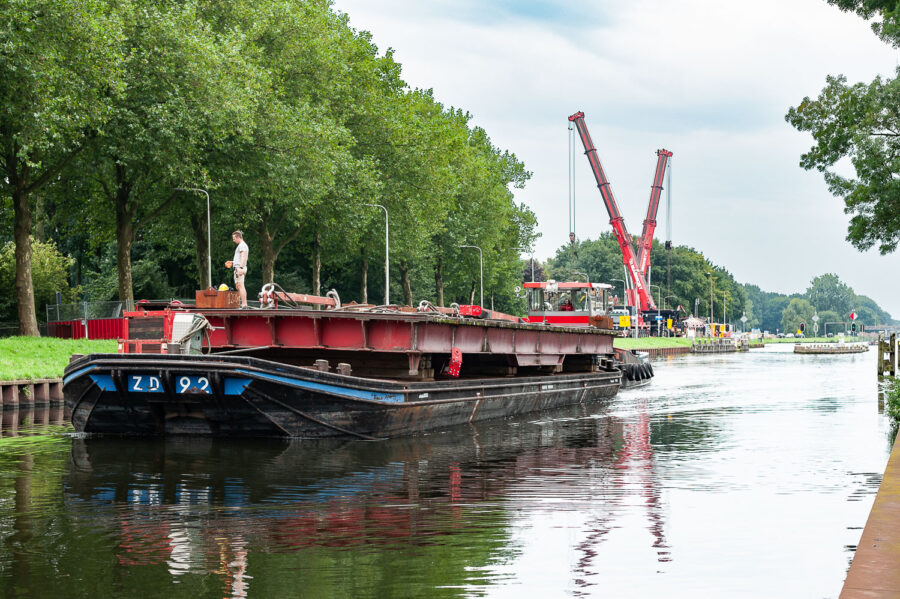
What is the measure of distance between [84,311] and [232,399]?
31.8m

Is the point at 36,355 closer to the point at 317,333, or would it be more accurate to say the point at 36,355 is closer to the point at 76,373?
the point at 76,373

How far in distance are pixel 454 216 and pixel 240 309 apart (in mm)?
54466

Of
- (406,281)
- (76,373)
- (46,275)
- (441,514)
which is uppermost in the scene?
(406,281)

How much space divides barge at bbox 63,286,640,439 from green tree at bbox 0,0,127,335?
43.5ft

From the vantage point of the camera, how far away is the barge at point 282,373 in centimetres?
1848

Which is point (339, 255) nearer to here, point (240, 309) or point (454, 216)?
point (454, 216)

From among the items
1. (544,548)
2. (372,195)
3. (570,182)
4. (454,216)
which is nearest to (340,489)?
(544,548)

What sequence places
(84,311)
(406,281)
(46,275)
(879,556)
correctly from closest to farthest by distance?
(879,556)
(84,311)
(46,275)
(406,281)

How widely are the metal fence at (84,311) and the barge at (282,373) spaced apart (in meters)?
25.2

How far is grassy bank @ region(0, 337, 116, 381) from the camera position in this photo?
97.5ft

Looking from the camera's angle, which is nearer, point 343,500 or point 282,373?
point 343,500

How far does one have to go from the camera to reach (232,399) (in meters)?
18.7

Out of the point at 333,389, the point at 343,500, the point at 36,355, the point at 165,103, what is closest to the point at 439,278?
the point at 165,103

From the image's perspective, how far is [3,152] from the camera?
37.3m
